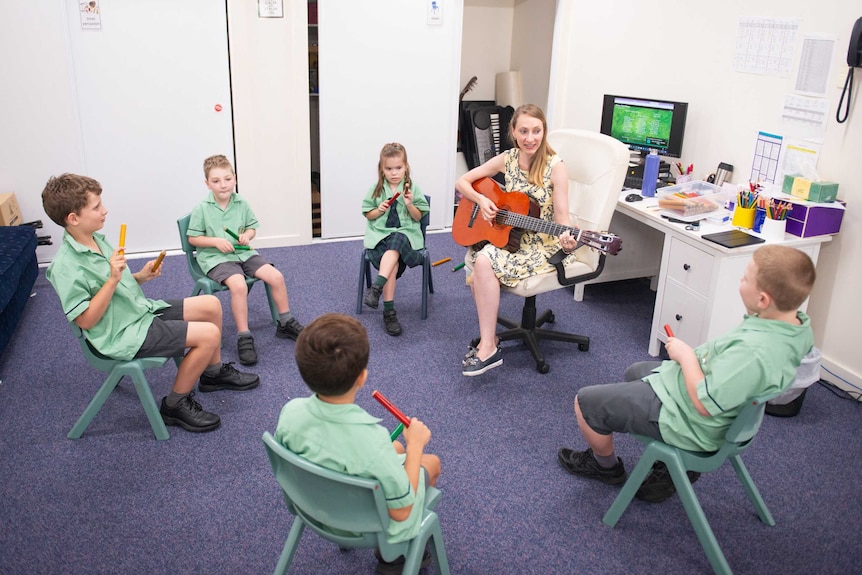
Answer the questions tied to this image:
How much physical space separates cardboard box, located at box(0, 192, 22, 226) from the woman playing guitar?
255 centimetres

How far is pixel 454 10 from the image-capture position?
4.52 metres

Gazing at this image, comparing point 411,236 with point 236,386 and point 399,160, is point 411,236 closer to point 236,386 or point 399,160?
point 399,160

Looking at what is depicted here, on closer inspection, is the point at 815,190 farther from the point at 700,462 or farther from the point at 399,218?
the point at 399,218

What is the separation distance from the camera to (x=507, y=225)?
10.0 ft

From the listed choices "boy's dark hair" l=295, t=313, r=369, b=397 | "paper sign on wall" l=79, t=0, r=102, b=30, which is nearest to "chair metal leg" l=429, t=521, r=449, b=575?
"boy's dark hair" l=295, t=313, r=369, b=397

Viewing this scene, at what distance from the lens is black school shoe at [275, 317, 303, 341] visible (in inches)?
129

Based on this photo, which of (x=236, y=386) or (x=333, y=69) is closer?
(x=236, y=386)

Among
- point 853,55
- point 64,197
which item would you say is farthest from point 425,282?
point 853,55

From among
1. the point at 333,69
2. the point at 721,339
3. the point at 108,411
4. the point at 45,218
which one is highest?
the point at 333,69

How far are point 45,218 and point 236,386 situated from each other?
2100 millimetres

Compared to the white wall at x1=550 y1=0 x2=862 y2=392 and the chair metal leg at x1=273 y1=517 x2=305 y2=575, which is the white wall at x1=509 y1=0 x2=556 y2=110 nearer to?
→ the white wall at x1=550 y1=0 x2=862 y2=392

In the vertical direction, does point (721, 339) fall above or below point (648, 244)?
above

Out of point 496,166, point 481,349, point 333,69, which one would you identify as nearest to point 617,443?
point 481,349

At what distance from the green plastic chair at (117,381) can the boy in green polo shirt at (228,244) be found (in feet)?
1.91
